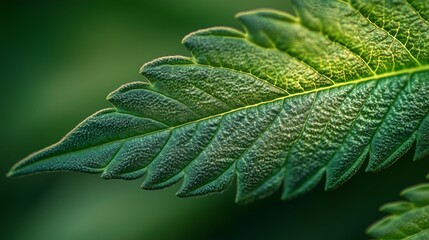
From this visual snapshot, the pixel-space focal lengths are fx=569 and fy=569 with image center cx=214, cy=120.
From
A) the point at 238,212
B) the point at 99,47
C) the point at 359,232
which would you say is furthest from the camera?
the point at 99,47

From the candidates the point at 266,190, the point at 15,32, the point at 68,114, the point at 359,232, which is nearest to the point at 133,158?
the point at 266,190

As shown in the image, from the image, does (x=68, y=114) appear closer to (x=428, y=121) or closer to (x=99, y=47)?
(x=99, y=47)

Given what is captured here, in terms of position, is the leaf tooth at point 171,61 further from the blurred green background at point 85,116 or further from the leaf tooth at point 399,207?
the blurred green background at point 85,116

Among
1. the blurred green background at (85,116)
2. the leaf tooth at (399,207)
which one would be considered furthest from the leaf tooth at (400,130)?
the blurred green background at (85,116)

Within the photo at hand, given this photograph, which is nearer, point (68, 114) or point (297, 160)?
point (297, 160)

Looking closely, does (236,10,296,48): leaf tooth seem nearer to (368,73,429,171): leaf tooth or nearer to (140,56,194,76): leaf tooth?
(140,56,194,76): leaf tooth

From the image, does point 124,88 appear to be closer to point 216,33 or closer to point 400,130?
point 216,33

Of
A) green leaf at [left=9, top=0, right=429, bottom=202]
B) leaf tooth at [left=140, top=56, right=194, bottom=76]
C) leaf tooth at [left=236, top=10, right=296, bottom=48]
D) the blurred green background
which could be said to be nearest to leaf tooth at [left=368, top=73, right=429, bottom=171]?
green leaf at [left=9, top=0, right=429, bottom=202]
